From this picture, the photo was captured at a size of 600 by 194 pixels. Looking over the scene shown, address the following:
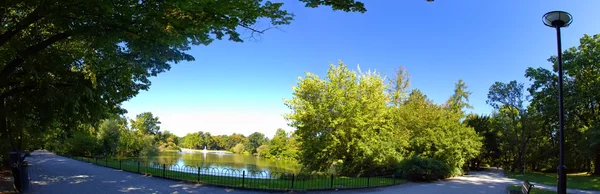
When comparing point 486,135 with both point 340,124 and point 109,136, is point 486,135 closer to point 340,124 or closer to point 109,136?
point 340,124

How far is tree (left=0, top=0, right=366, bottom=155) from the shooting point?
566cm

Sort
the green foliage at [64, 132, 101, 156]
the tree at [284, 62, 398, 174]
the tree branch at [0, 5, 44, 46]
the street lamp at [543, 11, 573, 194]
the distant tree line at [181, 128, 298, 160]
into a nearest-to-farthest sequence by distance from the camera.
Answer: the tree branch at [0, 5, 44, 46] < the street lamp at [543, 11, 573, 194] < the tree at [284, 62, 398, 174] < the green foliage at [64, 132, 101, 156] < the distant tree line at [181, 128, 298, 160]

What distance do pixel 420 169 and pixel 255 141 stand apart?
8414cm

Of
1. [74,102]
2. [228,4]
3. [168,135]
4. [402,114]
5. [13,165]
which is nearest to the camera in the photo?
[228,4]

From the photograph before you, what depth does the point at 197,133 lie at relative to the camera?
416ft

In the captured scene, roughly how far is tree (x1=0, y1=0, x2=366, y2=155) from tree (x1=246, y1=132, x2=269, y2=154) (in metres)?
80.0

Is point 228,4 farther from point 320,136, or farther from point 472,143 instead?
point 472,143

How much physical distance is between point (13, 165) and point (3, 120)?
4.76ft

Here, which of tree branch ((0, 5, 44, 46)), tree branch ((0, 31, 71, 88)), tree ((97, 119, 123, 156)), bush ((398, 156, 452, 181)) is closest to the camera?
tree branch ((0, 5, 44, 46))

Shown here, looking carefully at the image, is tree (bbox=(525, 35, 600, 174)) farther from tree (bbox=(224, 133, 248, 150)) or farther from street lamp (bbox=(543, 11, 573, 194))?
tree (bbox=(224, 133, 248, 150))

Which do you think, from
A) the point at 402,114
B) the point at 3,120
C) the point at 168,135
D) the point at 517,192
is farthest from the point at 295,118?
the point at 168,135

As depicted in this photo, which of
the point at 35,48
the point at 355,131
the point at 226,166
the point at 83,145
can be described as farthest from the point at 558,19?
the point at 83,145

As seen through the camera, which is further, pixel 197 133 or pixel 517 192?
pixel 197 133

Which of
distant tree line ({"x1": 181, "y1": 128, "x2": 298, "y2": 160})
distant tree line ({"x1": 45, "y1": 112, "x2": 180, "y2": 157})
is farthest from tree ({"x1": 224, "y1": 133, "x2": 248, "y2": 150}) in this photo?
distant tree line ({"x1": 45, "y1": 112, "x2": 180, "y2": 157})
